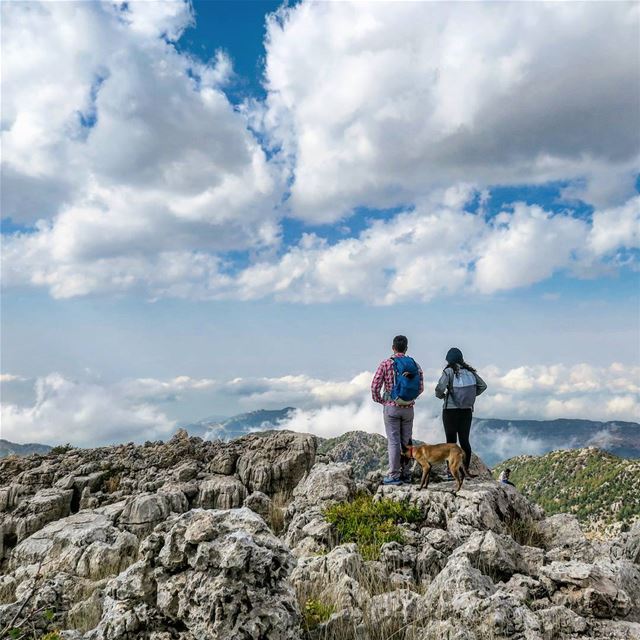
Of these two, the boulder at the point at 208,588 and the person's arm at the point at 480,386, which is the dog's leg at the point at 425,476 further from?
the boulder at the point at 208,588

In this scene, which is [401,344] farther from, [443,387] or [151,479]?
[151,479]

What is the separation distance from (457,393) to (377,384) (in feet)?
7.24

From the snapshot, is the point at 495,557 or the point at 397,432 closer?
the point at 495,557

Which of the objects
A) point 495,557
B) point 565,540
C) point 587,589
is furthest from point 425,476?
point 587,589

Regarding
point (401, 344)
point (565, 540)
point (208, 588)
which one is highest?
point (401, 344)

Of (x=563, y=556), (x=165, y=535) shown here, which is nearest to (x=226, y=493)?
(x=563, y=556)

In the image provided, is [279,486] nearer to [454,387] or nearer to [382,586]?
[454,387]

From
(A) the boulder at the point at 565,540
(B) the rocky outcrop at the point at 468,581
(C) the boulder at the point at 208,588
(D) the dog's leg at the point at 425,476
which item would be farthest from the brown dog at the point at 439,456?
(C) the boulder at the point at 208,588

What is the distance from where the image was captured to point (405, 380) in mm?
13820

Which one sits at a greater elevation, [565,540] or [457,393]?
[457,393]

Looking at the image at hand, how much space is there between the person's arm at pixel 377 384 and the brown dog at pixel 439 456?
1748mm


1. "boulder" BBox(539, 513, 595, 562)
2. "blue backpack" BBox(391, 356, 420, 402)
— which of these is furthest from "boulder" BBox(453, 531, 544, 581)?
"blue backpack" BBox(391, 356, 420, 402)

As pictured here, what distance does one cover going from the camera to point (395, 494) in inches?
503

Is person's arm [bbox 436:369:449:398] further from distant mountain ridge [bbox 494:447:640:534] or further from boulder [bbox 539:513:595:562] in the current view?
distant mountain ridge [bbox 494:447:640:534]
